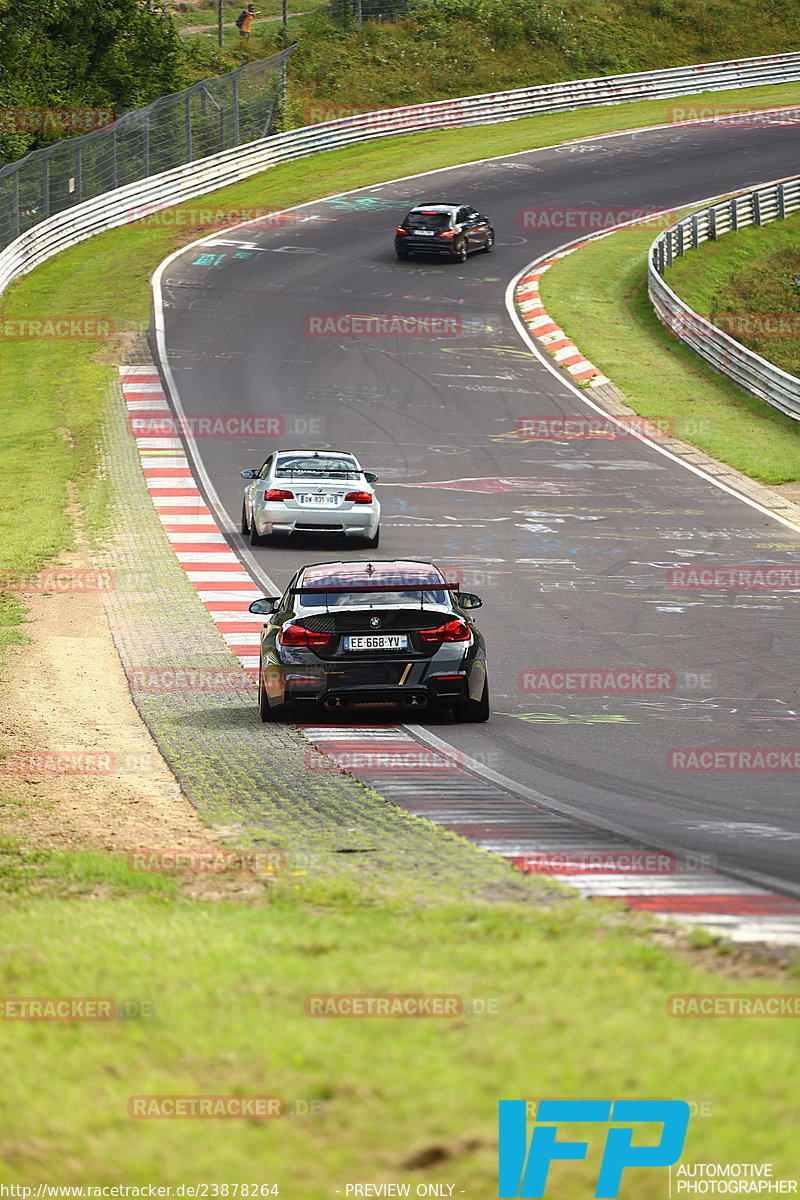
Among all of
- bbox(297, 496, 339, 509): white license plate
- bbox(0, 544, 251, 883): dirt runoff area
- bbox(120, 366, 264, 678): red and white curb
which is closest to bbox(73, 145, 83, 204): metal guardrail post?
bbox(120, 366, 264, 678): red and white curb

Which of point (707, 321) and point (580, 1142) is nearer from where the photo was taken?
point (580, 1142)

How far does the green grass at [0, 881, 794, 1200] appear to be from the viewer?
4469 millimetres

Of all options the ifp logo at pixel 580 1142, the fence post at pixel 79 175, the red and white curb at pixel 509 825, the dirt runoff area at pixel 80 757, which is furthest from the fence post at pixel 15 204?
the ifp logo at pixel 580 1142

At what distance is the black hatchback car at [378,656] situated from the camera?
43.3ft

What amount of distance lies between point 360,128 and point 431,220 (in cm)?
1718

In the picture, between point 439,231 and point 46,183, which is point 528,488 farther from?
point 46,183

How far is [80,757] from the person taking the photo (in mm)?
12258

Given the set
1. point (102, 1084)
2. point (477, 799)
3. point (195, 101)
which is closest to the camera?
point (102, 1084)

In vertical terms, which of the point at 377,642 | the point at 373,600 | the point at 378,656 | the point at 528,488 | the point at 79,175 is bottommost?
the point at 528,488

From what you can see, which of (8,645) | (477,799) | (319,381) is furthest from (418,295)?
(477,799)

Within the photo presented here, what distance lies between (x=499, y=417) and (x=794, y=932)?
89.9 feet

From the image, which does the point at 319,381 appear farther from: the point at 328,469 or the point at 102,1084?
the point at 102,1084

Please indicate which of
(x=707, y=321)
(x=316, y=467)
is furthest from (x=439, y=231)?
(x=316, y=467)

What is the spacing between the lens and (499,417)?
33594 mm
